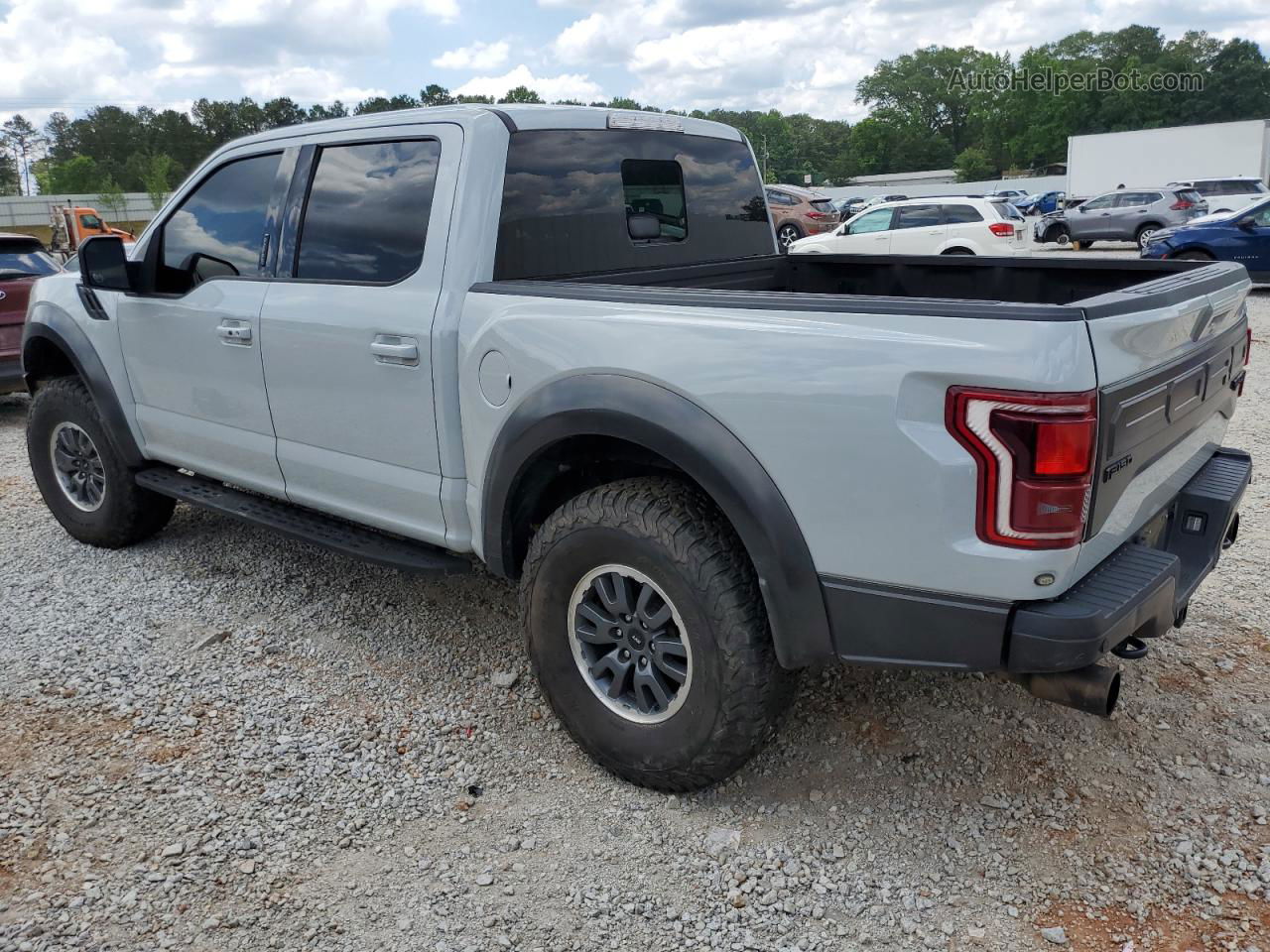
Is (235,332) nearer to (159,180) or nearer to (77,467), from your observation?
(77,467)

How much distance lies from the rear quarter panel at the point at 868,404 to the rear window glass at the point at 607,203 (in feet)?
2.76

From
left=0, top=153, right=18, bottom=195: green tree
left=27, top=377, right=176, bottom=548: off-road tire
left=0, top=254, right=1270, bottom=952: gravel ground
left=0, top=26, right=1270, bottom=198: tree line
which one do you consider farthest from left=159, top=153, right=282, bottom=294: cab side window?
left=0, top=153, right=18, bottom=195: green tree

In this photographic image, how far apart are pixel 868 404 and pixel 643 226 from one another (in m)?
1.84

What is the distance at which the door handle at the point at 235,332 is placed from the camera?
147 inches

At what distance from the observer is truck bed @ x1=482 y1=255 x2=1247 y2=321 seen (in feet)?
7.31

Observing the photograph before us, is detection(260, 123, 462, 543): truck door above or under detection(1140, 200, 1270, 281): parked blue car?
above

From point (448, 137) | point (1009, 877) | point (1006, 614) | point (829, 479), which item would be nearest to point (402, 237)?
point (448, 137)

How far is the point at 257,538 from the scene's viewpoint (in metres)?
5.20

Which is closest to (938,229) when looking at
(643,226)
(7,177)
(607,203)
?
(643,226)

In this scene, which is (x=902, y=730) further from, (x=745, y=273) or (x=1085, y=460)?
(x=745, y=273)

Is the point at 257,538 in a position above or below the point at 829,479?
below

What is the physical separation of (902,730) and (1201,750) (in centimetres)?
89

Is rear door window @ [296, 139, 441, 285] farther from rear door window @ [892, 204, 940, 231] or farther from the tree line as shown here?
the tree line

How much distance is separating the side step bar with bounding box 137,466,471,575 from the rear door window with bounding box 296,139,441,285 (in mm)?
918
